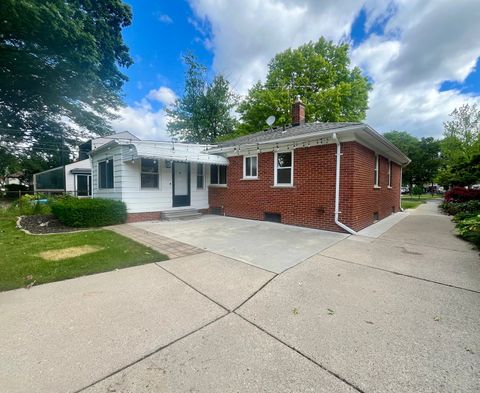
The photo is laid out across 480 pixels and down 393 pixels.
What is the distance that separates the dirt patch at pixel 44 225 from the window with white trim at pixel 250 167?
22.6ft

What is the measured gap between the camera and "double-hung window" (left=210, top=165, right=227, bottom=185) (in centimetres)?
1141

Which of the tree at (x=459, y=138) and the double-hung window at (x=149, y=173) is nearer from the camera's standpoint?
the double-hung window at (x=149, y=173)

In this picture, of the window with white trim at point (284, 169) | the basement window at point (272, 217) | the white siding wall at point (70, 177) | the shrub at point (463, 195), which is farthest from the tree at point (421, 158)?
the white siding wall at point (70, 177)

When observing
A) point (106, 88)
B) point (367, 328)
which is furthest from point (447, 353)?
point (106, 88)

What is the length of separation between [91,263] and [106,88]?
16.5m

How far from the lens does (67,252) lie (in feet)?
16.3

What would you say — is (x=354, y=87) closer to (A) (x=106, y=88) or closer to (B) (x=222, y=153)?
(B) (x=222, y=153)

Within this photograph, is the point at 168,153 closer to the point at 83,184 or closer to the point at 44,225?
the point at 44,225

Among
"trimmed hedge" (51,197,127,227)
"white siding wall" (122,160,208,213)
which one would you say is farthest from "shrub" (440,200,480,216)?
"trimmed hedge" (51,197,127,227)

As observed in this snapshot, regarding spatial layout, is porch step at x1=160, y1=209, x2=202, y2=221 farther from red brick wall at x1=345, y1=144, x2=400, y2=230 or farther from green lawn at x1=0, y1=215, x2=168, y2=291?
red brick wall at x1=345, y1=144, x2=400, y2=230

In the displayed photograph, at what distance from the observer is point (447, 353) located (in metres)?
1.98

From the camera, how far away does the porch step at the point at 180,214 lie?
980 centimetres

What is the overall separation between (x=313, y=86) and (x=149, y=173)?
721 inches

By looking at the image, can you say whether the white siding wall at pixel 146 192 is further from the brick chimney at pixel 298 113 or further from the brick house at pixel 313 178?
the brick chimney at pixel 298 113
